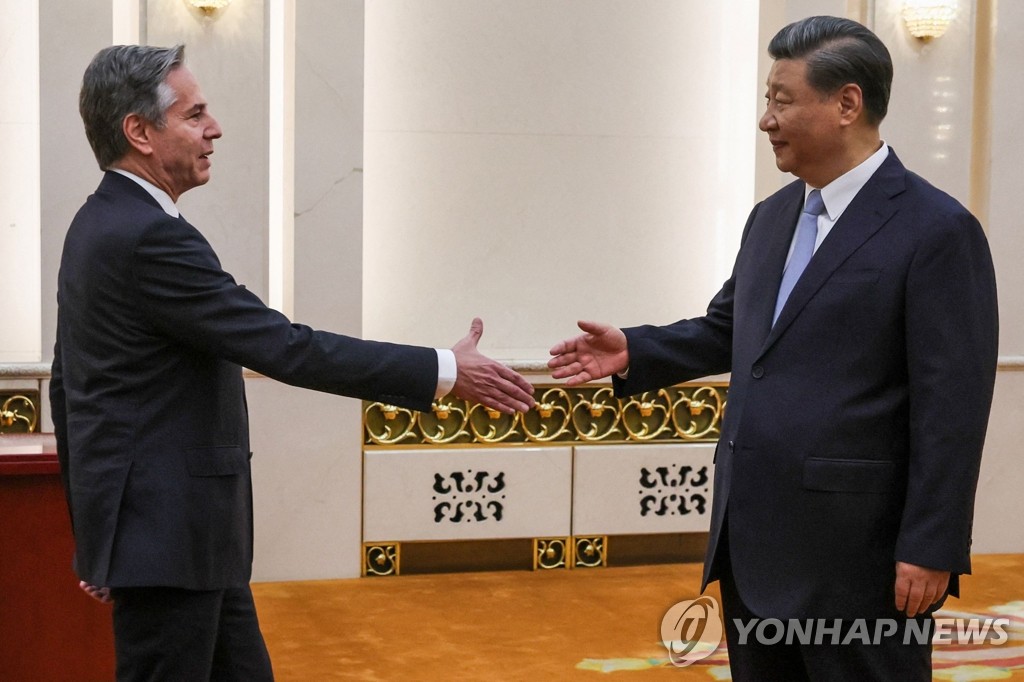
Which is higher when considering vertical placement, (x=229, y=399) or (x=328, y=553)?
(x=229, y=399)

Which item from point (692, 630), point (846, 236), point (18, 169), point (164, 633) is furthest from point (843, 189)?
point (18, 169)

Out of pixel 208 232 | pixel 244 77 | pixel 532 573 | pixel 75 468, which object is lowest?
pixel 532 573

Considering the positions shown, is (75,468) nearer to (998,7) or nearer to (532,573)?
(532,573)

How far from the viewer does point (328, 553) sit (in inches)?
217

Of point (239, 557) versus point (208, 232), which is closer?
point (239, 557)

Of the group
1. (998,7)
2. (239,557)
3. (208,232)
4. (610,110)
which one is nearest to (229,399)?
(239,557)

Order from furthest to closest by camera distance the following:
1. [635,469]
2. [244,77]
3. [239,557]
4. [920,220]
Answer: [635,469]
[244,77]
[239,557]
[920,220]

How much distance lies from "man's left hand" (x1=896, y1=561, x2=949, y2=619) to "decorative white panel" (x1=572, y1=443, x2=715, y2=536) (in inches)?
133

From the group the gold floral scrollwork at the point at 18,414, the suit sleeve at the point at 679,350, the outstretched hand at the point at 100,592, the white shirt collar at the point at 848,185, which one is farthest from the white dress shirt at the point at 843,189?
the gold floral scrollwork at the point at 18,414

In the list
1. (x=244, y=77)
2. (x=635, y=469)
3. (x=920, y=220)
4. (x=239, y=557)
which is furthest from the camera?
(x=635, y=469)

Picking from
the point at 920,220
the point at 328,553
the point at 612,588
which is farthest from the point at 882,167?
the point at 328,553

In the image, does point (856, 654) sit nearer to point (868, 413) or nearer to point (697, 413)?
point (868, 413)

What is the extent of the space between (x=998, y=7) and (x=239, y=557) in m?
4.81

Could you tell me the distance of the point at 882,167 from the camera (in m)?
2.59
